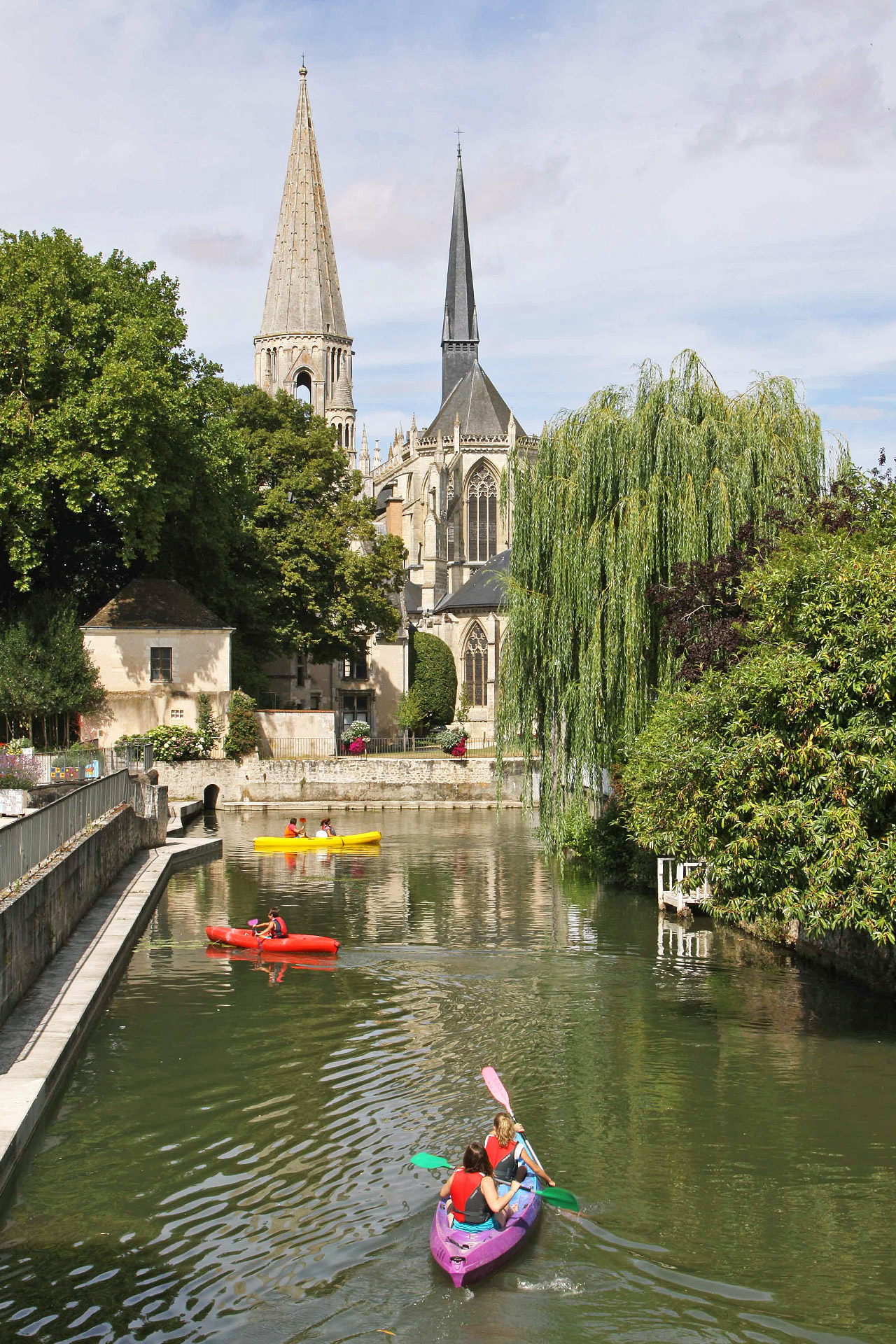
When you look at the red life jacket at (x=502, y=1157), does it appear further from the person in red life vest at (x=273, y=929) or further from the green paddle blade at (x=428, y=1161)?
the person in red life vest at (x=273, y=929)

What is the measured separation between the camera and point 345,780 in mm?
45344

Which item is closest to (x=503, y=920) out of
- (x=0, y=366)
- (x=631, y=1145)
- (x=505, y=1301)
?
(x=631, y=1145)

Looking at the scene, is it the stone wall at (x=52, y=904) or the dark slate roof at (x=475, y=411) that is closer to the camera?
the stone wall at (x=52, y=904)

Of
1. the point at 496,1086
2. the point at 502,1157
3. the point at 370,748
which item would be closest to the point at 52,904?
the point at 496,1086

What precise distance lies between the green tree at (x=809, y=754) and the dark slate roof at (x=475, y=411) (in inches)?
2831

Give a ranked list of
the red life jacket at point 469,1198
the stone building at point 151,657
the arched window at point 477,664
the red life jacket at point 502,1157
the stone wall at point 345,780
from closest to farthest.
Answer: the red life jacket at point 469,1198, the red life jacket at point 502,1157, the stone building at point 151,657, the stone wall at point 345,780, the arched window at point 477,664

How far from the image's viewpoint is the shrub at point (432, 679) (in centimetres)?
6544

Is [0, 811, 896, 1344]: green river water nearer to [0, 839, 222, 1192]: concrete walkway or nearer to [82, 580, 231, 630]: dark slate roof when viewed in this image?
[0, 839, 222, 1192]: concrete walkway

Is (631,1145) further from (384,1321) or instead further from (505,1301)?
(384,1321)

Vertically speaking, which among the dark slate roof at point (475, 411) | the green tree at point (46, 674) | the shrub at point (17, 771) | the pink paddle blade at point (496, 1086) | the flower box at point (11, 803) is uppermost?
the dark slate roof at point (475, 411)

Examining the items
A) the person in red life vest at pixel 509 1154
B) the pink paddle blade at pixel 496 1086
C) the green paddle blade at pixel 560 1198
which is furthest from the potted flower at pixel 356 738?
the green paddle blade at pixel 560 1198

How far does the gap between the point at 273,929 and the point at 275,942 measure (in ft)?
1.32

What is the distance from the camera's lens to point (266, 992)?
54.7 ft

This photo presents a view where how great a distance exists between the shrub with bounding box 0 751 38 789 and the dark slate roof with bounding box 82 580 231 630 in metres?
12.7
